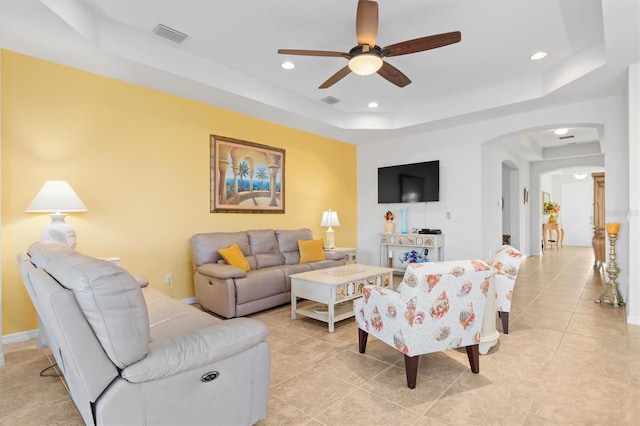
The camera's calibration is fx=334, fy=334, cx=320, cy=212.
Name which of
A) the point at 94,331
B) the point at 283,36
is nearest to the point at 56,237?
the point at 94,331

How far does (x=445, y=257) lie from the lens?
19.0 ft

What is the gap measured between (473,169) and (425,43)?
3.38 meters

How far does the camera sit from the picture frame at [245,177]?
15.1 feet

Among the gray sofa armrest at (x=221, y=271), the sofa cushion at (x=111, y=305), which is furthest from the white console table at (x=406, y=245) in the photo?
the sofa cushion at (x=111, y=305)

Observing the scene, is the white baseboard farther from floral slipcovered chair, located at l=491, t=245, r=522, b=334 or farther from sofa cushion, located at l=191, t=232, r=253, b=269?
floral slipcovered chair, located at l=491, t=245, r=522, b=334

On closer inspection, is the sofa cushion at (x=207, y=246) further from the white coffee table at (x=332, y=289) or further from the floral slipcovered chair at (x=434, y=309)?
the floral slipcovered chair at (x=434, y=309)

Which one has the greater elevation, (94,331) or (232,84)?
(232,84)

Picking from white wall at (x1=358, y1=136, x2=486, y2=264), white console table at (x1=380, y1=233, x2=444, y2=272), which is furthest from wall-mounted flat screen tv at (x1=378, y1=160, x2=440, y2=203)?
white console table at (x1=380, y1=233, x2=444, y2=272)

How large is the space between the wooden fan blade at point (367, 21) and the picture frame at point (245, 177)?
265cm

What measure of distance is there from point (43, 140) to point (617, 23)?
517cm

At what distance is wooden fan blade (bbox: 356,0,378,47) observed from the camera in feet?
7.86

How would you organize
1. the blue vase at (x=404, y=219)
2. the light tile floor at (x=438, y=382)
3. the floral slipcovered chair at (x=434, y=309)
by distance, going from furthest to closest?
1. the blue vase at (x=404, y=219)
2. the floral slipcovered chair at (x=434, y=309)
3. the light tile floor at (x=438, y=382)

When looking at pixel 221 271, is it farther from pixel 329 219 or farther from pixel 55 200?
pixel 329 219

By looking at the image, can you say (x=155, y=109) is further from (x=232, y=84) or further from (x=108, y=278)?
(x=108, y=278)
